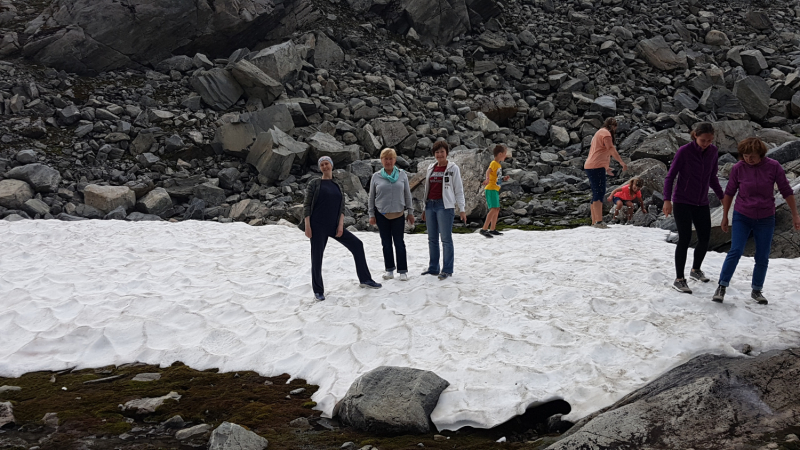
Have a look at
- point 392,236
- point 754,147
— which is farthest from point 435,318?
point 754,147

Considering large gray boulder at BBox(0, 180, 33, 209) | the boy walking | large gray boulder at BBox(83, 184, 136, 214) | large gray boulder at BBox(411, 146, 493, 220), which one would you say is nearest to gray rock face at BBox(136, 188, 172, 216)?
large gray boulder at BBox(83, 184, 136, 214)

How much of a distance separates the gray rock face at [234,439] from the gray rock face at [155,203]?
17039 mm

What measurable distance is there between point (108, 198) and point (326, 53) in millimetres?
18506

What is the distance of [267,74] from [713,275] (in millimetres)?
25507

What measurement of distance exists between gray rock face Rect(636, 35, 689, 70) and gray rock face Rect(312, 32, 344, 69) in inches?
828

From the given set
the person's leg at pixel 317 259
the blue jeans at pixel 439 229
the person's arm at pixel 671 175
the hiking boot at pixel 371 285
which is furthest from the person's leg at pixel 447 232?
the person's arm at pixel 671 175

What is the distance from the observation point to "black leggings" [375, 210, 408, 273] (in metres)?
10.0

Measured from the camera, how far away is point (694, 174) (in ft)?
27.6

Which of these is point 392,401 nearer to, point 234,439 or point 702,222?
point 234,439

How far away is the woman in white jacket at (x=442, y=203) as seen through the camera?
9.84 meters

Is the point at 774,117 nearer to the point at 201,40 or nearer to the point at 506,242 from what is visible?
the point at 506,242

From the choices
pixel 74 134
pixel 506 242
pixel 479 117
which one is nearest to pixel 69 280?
pixel 506 242

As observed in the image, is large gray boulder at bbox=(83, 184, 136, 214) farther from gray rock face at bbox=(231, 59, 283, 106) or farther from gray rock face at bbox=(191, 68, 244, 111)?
gray rock face at bbox=(231, 59, 283, 106)

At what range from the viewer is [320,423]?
19.5 ft
